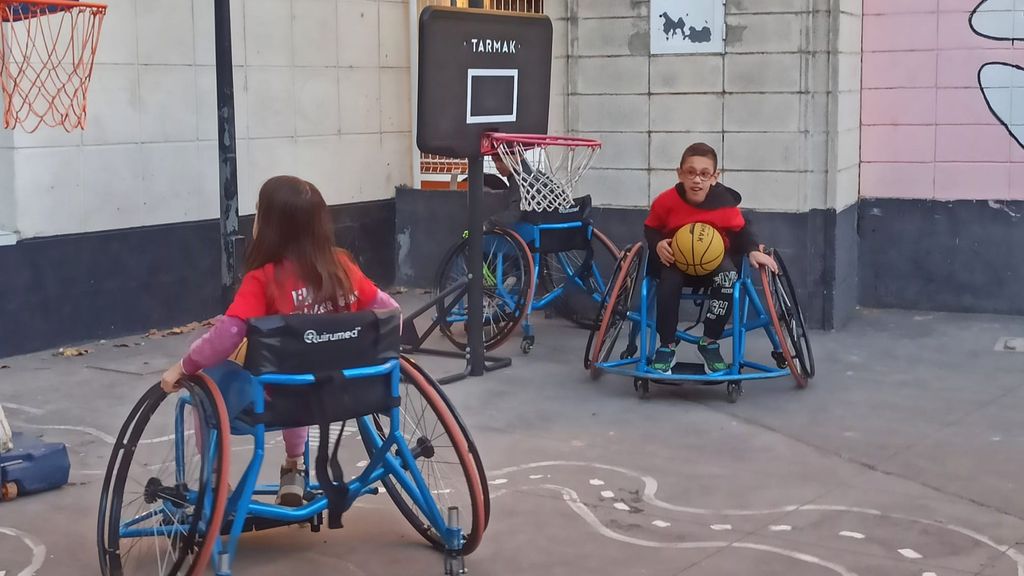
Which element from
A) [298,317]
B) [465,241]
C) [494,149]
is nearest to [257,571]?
[298,317]

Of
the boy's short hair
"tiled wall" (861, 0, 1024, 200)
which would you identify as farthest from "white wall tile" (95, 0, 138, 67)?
"tiled wall" (861, 0, 1024, 200)

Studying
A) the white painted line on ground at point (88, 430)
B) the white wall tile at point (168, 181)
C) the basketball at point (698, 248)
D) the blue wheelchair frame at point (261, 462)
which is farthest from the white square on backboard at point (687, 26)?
the blue wheelchair frame at point (261, 462)

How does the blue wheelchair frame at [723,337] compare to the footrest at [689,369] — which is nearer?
the blue wheelchair frame at [723,337]

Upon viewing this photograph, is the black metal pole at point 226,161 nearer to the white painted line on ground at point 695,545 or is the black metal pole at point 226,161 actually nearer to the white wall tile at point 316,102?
the white painted line on ground at point 695,545

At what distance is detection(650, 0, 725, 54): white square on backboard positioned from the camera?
8773 millimetres

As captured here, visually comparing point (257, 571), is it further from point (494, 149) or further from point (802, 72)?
point (802, 72)

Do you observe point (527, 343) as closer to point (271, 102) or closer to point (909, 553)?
point (271, 102)

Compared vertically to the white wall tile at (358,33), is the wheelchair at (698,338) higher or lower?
lower

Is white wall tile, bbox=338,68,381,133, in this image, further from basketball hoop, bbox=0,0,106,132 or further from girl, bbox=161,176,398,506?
girl, bbox=161,176,398,506

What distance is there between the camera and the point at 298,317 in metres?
4.19

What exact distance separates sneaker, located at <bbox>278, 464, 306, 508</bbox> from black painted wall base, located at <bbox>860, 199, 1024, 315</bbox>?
5813 millimetres

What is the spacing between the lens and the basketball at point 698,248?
6.87m

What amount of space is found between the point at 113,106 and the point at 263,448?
190 inches

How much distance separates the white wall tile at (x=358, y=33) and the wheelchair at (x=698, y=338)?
3572mm
